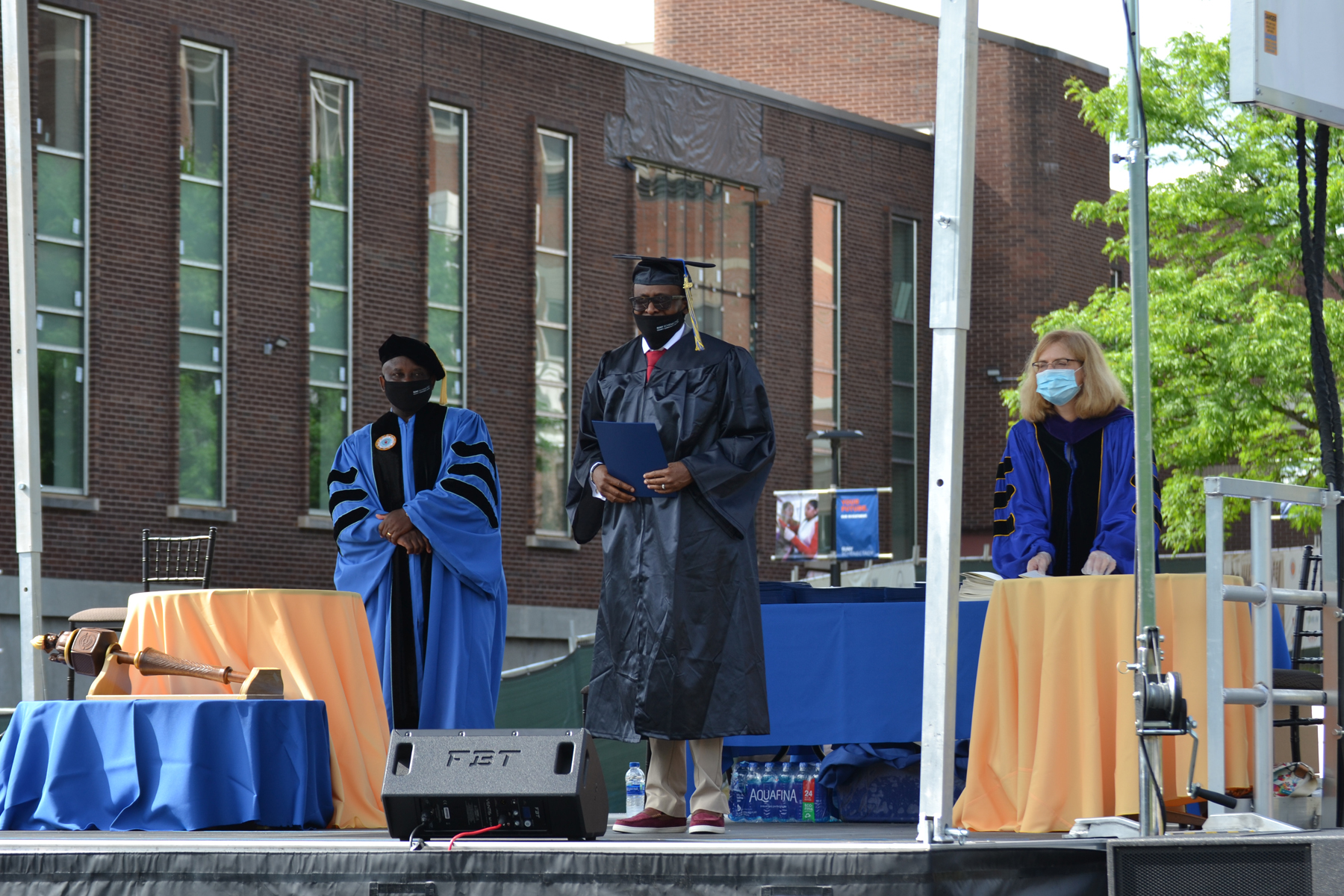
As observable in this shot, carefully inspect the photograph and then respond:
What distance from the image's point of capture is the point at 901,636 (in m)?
7.61

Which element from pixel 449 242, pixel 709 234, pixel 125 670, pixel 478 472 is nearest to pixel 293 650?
pixel 125 670

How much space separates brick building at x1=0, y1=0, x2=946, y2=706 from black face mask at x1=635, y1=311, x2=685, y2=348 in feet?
49.3

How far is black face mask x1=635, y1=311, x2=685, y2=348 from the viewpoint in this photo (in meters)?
6.22

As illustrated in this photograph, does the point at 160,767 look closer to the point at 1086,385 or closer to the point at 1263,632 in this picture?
the point at 1086,385

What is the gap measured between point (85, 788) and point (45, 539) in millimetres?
14637

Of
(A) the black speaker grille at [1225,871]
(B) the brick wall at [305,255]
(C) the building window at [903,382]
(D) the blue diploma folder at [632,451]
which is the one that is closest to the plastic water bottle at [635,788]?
(D) the blue diploma folder at [632,451]

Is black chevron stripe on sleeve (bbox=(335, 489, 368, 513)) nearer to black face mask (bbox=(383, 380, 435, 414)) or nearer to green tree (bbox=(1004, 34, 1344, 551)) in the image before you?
black face mask (bbox=(383, 380, 435, 414))

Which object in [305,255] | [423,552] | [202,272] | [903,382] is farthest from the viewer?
[903,382]

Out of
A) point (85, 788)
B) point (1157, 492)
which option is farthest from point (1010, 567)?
point (85, 788)

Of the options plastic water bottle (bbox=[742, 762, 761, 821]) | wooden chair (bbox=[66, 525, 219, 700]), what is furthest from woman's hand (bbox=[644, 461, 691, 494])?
wooden chair (bbox=[66, 525, 219, 700])

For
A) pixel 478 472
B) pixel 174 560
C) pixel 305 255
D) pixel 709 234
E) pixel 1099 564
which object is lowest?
pixel 174 560

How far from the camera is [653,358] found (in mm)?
6320

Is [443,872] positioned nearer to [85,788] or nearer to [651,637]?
[651,637]

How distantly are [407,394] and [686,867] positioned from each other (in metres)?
3.33
